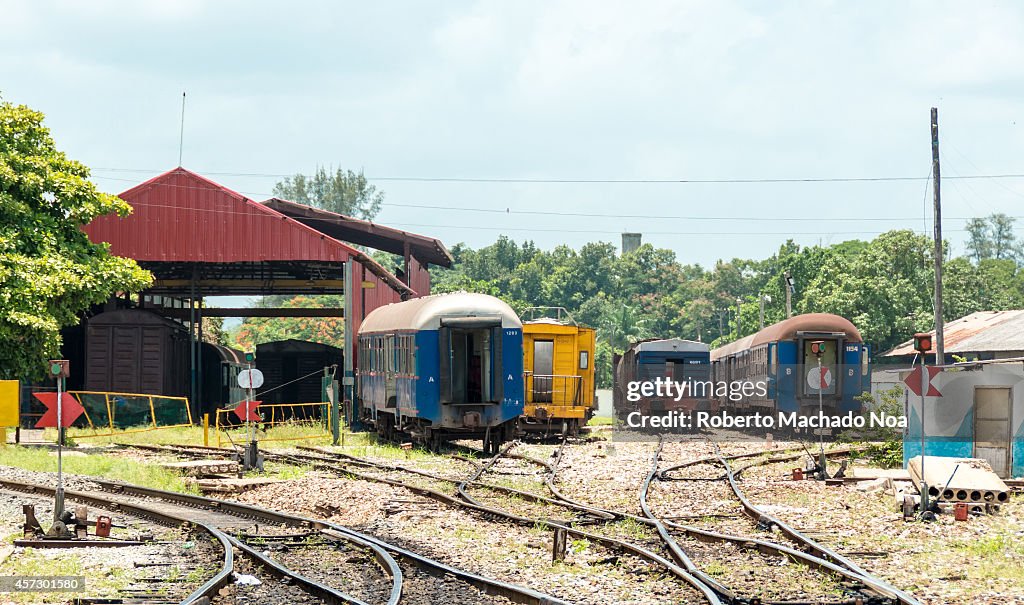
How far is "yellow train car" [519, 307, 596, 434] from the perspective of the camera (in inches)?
1208

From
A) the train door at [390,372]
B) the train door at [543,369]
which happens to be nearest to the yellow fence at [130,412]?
the train door at [390,372]

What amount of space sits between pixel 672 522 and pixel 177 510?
6.81 m

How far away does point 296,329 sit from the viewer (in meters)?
96.5

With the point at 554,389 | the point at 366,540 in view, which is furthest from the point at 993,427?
the point at 554,389

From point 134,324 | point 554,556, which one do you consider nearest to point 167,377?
point 134,324

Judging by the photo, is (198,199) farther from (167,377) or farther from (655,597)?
(655,597)

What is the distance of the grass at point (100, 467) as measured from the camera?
20.5 metres

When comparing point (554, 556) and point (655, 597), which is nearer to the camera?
point (655, 597)

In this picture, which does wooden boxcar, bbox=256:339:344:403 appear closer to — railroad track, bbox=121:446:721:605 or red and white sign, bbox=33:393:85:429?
railroad track, bbox=121:446:721:605

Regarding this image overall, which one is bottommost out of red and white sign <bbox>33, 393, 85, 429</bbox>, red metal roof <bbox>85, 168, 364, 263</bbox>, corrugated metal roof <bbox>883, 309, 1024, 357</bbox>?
red and white sign <bbox>33, 393, 85, 429</bbox>

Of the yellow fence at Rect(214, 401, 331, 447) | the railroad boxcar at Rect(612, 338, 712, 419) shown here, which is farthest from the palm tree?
the yellow fence at Rect(214, 401, 331, 447)

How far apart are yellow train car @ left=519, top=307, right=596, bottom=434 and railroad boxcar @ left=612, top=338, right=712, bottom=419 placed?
287 inches

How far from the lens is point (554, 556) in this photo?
12.0 m

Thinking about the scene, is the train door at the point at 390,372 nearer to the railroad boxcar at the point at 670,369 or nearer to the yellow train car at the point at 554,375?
the yellow train car at the point at 554,375
